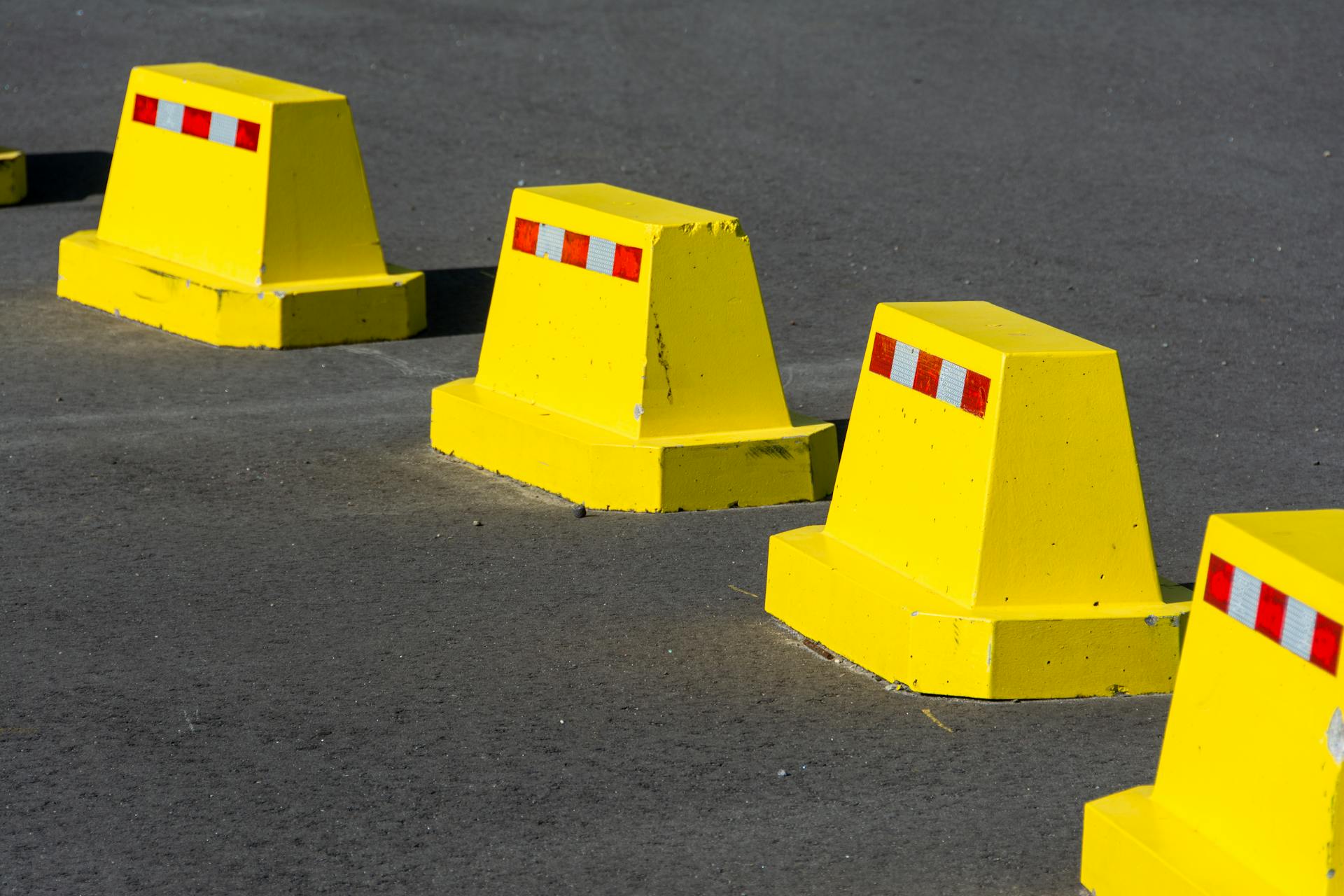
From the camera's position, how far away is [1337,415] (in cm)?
786

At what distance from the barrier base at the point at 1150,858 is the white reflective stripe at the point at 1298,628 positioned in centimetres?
45

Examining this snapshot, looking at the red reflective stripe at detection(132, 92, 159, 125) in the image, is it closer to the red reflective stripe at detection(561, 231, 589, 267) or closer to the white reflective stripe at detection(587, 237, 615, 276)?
the red reflective stripe at detection(561, 231, 589, 267)

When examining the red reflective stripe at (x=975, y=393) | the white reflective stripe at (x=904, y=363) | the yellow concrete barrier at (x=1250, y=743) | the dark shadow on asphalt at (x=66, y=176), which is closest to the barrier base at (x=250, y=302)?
the dark shadow on asphalt at (x=66, y=176)

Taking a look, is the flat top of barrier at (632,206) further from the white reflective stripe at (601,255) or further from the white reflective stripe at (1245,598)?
the white reflective stripe at (1245,598)

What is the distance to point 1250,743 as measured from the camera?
12.6 ft

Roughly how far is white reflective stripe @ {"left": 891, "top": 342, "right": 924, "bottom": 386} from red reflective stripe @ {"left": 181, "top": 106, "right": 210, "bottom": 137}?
4125 mm

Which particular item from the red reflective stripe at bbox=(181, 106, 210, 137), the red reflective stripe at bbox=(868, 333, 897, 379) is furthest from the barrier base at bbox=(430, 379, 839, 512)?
the red reflective stripe at bbox=(181, 106, 210, 137)

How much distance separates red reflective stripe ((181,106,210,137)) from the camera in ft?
28.3

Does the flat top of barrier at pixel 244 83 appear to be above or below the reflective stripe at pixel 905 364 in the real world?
above

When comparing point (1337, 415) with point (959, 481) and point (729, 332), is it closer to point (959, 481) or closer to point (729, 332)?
point (729, 332)

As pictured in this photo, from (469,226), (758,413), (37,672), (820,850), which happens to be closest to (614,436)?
(758,413)

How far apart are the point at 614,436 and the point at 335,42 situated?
8.28m

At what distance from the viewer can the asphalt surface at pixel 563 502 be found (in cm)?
452

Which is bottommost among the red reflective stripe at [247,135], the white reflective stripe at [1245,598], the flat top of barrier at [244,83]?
the white reflective stripe at [1245,598]
